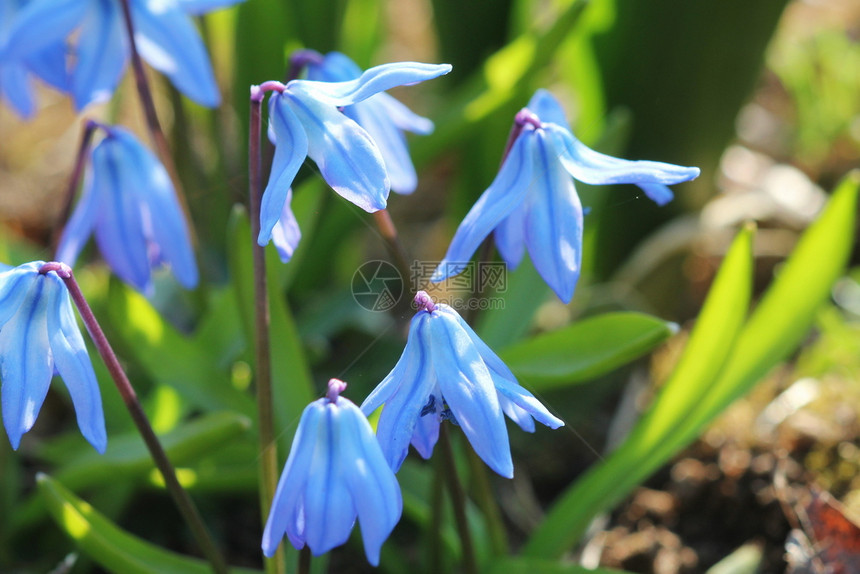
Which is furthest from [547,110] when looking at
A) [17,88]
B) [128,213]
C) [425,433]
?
[17,88]

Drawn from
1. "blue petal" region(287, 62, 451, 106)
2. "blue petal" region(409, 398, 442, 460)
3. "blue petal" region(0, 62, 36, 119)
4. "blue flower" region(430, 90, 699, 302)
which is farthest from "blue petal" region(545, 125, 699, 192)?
"blue petal" region(0, 62, 36, 119)

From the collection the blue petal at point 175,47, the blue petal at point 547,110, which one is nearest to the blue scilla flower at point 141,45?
the blue petal at point 175,47

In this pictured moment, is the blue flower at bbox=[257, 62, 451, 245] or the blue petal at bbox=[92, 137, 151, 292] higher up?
the blue flower at bbox=[257, 62, 451, 245]

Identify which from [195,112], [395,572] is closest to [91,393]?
[395,572]

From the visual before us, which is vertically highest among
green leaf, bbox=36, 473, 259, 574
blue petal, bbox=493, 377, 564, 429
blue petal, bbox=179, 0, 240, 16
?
blue petal, bbox=179, 0, 240, 16

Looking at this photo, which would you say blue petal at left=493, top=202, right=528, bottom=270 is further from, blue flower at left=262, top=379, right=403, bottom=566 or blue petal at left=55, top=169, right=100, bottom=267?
blue petal at left=55, top=169, right=100, bottom=267

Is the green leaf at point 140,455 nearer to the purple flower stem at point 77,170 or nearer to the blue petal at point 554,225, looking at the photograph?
the purple flower stem at point 77,170
